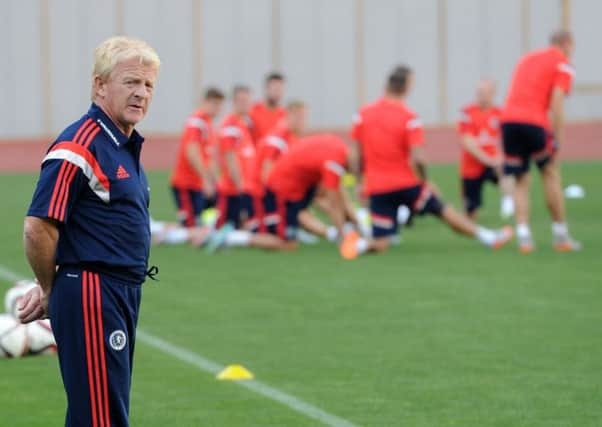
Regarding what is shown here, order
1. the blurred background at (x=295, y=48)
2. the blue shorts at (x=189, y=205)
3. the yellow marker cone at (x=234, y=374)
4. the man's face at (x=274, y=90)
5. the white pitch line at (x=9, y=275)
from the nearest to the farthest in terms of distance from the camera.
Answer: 1. the yellow marker cone at (x=234, y=374)
2. the white pitch line at (x=9, y=275)
3. the blue shorts at (x=189, y=205)
4. the man's face at (x=274, y=90)
5. the blurred background at (x=295, y=48)

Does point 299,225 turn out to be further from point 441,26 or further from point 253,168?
point 441,26

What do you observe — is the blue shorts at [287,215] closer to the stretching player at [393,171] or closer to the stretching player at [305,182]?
the stretching player at [305,182]

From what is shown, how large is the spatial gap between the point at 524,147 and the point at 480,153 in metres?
4.25

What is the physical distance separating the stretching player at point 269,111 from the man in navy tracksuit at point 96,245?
13398 millimetres

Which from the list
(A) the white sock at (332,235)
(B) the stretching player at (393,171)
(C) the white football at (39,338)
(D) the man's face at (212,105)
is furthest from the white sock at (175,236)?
(C) the white football at (39,338)

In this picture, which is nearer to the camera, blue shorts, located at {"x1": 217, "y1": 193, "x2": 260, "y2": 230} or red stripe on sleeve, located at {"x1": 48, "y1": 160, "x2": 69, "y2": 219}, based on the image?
red stripe on sleeve, located at {"x1": 48, "y1": 160, "x2": 69, "y2": 219}

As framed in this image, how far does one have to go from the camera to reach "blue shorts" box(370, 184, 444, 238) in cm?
1444

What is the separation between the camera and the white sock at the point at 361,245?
47.4 ft

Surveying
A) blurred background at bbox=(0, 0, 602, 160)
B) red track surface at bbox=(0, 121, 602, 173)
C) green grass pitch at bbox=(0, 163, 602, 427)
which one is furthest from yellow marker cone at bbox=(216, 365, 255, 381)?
blurred background at bbox=(0, 0, 602, 160)

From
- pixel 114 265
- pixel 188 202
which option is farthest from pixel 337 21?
pixel 114 265

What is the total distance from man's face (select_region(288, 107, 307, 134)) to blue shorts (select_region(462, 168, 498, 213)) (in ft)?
11.7

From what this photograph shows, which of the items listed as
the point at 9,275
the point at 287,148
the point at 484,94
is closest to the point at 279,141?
the point at 287,148

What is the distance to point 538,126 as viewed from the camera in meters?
14.1

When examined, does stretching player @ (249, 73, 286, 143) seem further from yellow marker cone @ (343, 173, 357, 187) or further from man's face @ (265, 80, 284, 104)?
yellow marker cone @ (343, 173, 357, 187)
